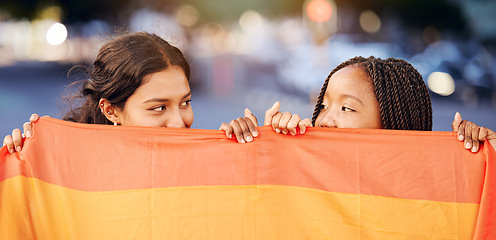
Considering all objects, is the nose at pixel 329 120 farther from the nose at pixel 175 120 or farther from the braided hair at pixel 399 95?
the nose at pixel 175 120

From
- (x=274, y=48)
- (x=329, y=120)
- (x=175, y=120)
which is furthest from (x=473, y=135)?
(x=274, y=48)

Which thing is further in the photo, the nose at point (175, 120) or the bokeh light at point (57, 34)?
the bokeh light at point (57, 34)

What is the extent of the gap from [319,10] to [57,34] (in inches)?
599

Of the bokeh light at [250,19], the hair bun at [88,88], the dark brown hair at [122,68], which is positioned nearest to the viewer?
the dark brown hair at [122,68]

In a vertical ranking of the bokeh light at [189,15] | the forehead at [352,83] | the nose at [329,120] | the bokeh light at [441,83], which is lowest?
the nose at [329,120]

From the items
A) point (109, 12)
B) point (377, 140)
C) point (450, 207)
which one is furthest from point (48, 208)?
point (109, 12)

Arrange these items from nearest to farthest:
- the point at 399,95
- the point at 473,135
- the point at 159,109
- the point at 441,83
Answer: the point at 473,135, the point at 399,95, the point at 159,109, the point at 441,83

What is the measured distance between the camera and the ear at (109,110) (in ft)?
10.8

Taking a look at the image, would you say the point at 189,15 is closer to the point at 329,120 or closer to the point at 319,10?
the point at 319,10

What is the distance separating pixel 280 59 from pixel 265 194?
17558mm

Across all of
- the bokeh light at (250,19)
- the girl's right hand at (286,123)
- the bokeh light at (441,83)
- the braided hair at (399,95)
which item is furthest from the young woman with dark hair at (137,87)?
the bokeh light at (250,19)

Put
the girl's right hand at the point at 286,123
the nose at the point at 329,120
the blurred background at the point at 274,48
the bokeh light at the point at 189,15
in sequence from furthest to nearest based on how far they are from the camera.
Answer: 1. the bokeh light at the point at 189,15
2. the blurred background at the point at 274,48
3. the nose at the point at 329,120
4. the girl's right hand at the point at 286,123

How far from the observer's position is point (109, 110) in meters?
3.31

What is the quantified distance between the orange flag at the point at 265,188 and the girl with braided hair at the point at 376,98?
0.31 meters
